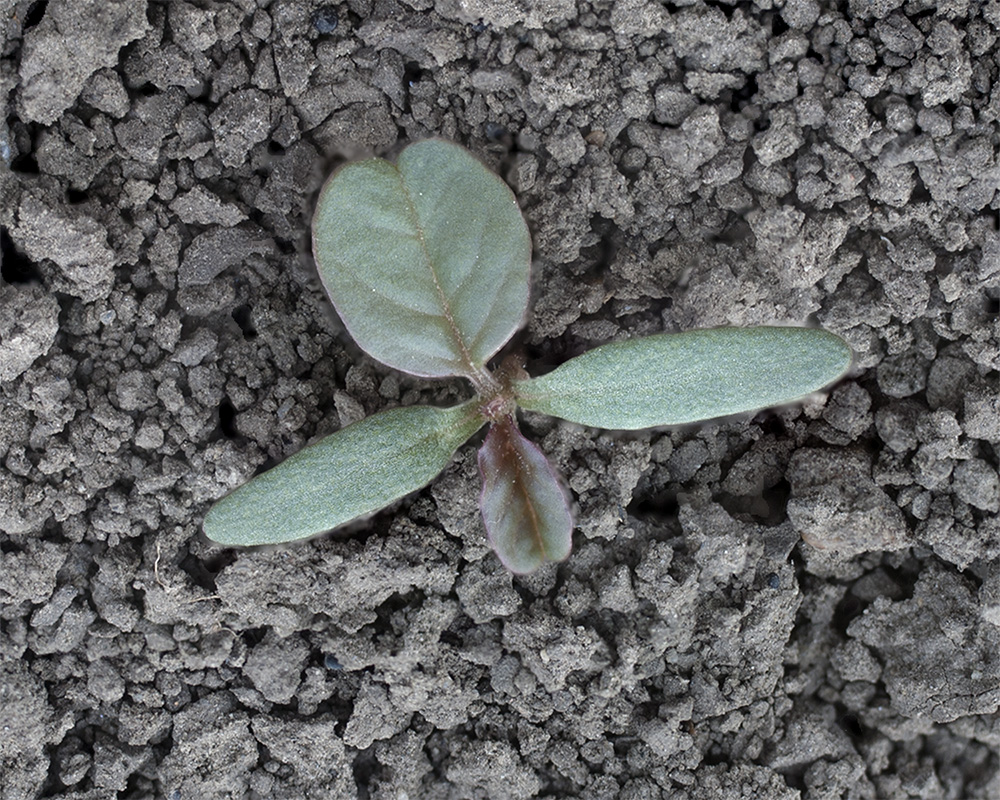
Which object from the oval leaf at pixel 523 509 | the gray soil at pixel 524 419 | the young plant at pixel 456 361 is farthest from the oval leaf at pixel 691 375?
the gray soil at pixel 524 419

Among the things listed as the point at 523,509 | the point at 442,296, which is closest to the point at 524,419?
the point at 523,509

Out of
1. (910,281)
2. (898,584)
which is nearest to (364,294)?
(910,281)

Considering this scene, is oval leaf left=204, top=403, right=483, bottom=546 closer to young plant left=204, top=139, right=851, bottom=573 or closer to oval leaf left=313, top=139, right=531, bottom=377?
young plant left=204, top=139, right=851, bottom=573

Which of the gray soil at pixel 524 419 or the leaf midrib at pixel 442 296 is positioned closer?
the leaf midrib at pixel 442 296

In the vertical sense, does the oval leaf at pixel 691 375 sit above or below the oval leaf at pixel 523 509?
above

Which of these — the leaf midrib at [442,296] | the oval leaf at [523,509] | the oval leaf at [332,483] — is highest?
the leaf midrib at [442,296]

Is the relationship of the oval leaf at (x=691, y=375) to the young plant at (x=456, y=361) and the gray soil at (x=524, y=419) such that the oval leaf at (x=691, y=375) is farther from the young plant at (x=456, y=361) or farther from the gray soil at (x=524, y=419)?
the gray soil at (x=524, y=419)
